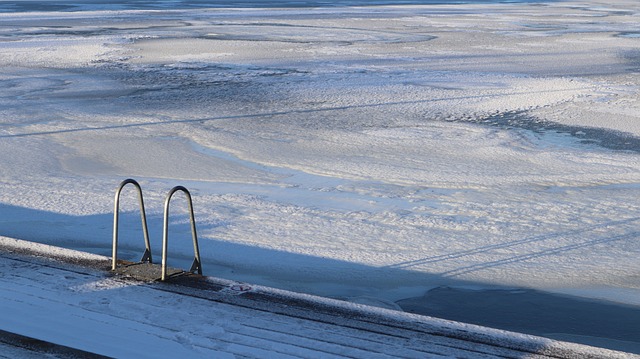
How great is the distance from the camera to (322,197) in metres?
8.34

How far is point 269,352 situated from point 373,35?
2044 cm

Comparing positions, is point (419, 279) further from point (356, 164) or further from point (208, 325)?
point (356, 164)

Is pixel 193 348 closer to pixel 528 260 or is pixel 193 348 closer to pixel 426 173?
pixel 528 260

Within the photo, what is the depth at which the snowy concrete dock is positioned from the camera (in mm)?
4742

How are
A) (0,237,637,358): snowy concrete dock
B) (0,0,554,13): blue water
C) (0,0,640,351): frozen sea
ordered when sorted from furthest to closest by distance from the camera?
(0,0,554,13): blue water < (0,0,640,351): frozen sea < (0,237,637,358): snowy concrete dock

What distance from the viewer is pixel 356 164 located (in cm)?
959

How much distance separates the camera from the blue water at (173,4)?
3688 cm

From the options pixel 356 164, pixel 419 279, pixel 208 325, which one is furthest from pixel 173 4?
pixel 208 325

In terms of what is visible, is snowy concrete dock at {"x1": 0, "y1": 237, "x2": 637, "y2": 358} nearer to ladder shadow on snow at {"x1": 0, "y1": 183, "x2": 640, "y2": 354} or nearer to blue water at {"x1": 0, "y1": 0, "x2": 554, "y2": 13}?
ladder shadow on snow at {"x1": 0, "y1": 183, "x2": 640, "y2": 354}

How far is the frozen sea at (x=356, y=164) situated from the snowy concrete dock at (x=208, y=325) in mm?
730

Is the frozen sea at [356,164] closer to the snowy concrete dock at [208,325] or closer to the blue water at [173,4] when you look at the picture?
the snowy concrete dock at [208,325]

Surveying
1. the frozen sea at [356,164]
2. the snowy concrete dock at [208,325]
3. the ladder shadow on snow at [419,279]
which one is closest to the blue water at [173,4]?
the frozen sea at [356,164]

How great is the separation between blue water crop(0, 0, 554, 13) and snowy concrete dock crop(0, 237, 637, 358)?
31168mm

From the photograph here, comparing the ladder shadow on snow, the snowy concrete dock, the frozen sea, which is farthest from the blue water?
the snowy concrete dock
